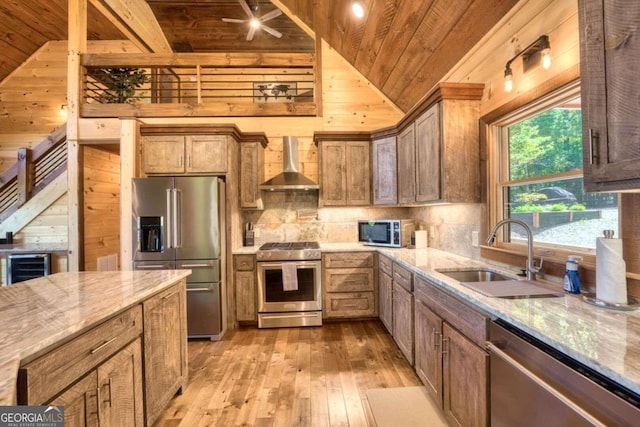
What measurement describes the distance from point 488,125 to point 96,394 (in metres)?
3.06

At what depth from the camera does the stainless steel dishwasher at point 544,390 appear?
793mm

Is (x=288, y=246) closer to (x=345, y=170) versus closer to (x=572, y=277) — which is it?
(x=345, y=170)

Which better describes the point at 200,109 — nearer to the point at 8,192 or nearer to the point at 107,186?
the point at 107,186

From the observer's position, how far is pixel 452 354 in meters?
1.69

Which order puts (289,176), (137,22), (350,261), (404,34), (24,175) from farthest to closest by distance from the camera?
(137,22) → (24,175) → (289,176) → (350,261) → (404,34)

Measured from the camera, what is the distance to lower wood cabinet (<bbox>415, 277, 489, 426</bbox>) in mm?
1413

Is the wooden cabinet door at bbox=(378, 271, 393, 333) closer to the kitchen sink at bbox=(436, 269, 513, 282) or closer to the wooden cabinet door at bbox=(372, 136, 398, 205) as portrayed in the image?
the kitchen sink at bbox=(436, 269, 513, 282)

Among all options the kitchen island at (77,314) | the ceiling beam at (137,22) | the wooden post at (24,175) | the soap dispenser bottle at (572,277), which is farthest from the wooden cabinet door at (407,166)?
the wooden post at (24,175)

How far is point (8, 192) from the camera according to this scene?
4.57 meters

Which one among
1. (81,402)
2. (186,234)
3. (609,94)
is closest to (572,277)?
(609,94)

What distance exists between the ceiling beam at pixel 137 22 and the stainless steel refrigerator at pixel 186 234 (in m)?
3.13

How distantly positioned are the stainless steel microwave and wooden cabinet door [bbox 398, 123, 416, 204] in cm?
30

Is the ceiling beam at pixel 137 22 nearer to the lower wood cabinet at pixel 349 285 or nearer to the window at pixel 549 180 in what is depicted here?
the lower wood cabinet at pixel 349 285

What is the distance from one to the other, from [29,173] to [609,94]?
6.43m
